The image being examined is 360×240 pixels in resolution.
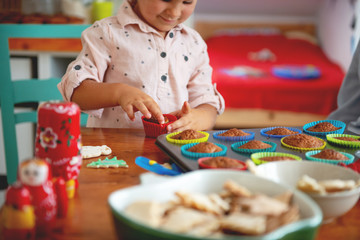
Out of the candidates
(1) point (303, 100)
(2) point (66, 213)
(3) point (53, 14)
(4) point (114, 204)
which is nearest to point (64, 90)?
(2) point (66, 213)

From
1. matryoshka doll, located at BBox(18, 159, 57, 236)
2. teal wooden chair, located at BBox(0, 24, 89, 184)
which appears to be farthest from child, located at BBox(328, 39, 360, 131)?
matryoshka doll, located at BBox(18, 159, 57, 236)

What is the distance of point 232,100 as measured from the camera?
303 cm

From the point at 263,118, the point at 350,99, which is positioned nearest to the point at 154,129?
the point at 350,99

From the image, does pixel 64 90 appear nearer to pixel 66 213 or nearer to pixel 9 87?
pixel 9 87

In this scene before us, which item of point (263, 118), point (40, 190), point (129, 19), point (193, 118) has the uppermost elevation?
point (129, 19)

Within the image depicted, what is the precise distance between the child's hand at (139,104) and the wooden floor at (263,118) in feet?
6.80

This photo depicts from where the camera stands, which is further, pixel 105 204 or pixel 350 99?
pixel 350 99

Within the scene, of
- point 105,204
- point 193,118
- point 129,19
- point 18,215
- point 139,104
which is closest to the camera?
point 18,215

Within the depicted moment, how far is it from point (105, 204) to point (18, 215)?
157mm

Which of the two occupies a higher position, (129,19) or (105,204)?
(129,19)

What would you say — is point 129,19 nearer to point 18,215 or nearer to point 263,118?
point 18,215

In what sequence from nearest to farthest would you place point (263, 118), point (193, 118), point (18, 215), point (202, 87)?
point (18, 215)
point (193, 118)
point (202, 87)
point (263, 118)

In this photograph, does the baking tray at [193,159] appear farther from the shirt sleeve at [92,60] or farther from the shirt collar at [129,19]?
the shirt collar at [129,19]

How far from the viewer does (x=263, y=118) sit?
3.07 metres
